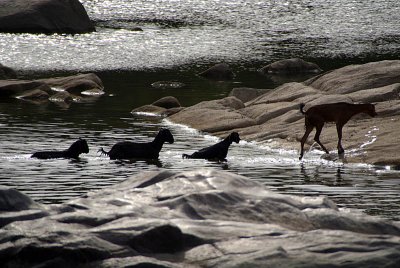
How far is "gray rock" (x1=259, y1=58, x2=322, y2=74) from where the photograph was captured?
44531 mm

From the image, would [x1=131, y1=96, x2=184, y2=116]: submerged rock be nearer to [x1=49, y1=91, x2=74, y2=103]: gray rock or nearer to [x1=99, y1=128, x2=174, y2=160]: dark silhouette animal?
[x1=49, y1=91, x2=74, y2=103]: gray rock

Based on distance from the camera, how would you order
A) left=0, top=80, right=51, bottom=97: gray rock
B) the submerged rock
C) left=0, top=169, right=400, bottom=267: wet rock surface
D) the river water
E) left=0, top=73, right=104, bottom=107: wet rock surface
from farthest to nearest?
left=0, top=80, right=51, bottom=97: gray rock
left=0, top=73, right=104, bottom=107: wet rock surface
the submerged rock
the river water
left=0, top=169, right=400, bottom=267: wet rock surface

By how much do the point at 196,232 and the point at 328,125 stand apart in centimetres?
1529

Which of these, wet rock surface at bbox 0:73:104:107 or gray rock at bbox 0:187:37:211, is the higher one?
gray rock at bbox 0:187:37:211

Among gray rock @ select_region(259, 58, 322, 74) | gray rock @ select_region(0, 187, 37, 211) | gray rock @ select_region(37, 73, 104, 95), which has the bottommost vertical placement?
gray rock @ select_region(259, 58, 322, 74)

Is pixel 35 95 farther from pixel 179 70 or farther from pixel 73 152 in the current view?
pixel 73 152

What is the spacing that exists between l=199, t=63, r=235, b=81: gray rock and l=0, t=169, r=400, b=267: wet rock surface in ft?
101

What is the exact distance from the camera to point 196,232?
10.9 metres

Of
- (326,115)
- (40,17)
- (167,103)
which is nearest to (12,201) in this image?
(326,115)

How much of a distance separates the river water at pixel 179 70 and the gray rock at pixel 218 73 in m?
0.54

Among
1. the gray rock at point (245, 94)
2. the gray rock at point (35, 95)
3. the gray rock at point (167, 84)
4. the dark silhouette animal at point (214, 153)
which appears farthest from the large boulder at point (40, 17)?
the dark silhouette animal at point (214, 153)

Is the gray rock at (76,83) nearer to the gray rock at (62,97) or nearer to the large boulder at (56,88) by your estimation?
the large boulder at (56,88)

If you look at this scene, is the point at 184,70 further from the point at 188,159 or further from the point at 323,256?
the point at 323,256

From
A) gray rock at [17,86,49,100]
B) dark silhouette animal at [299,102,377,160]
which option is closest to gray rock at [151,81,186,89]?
gray rock at [17,86,49,100]
